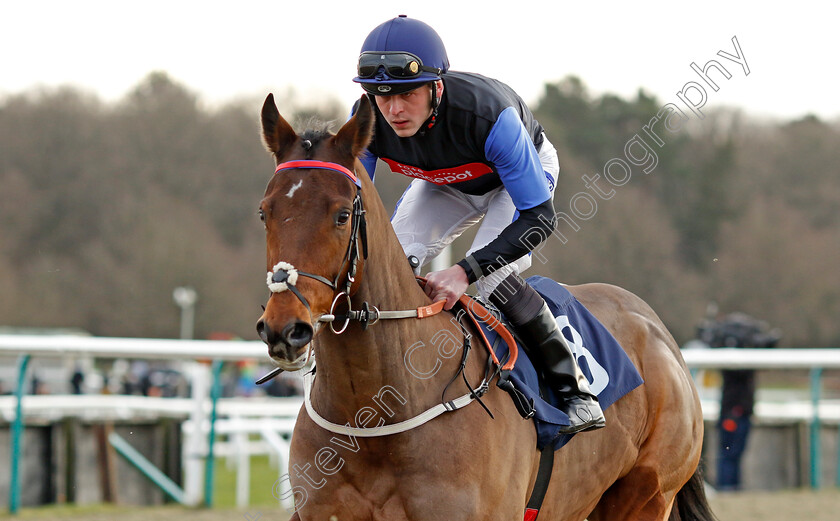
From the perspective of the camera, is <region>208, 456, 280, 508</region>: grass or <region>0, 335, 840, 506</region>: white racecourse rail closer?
<region>0, 335, 840, 506</region>: white racecourse rail

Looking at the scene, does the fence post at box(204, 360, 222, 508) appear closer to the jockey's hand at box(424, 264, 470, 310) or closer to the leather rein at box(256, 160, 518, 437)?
the leather rein at box(256, 160, 518, 437)

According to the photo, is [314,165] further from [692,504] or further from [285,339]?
[692,504]

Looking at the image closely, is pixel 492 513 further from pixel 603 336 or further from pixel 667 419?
pixel 667 419

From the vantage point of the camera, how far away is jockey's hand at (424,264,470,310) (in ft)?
10.9

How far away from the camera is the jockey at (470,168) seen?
3.30 metres

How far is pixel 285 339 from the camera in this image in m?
2.47

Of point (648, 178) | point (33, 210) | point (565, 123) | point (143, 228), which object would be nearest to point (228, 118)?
point (143, 228)

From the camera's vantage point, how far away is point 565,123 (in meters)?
36.2

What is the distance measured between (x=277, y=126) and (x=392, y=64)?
0.49 metres

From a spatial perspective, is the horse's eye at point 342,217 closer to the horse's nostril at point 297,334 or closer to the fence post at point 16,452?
the horse's nostril at point 297,334

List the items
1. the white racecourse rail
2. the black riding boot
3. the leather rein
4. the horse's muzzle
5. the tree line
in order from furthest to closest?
the tree line
the white racecourse rail
the black riding boot
the leather rein
the horse's muzzle

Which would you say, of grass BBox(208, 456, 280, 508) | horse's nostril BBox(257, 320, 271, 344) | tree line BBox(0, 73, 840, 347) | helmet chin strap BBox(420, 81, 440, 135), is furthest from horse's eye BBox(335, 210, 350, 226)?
tree line BBox(0, 73, 840, 347)

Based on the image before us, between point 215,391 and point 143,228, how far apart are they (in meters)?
28.6

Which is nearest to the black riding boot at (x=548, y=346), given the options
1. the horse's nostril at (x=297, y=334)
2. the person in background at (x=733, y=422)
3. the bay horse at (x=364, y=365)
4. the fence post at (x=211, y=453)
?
the bay horse at (x=364, y=365)
